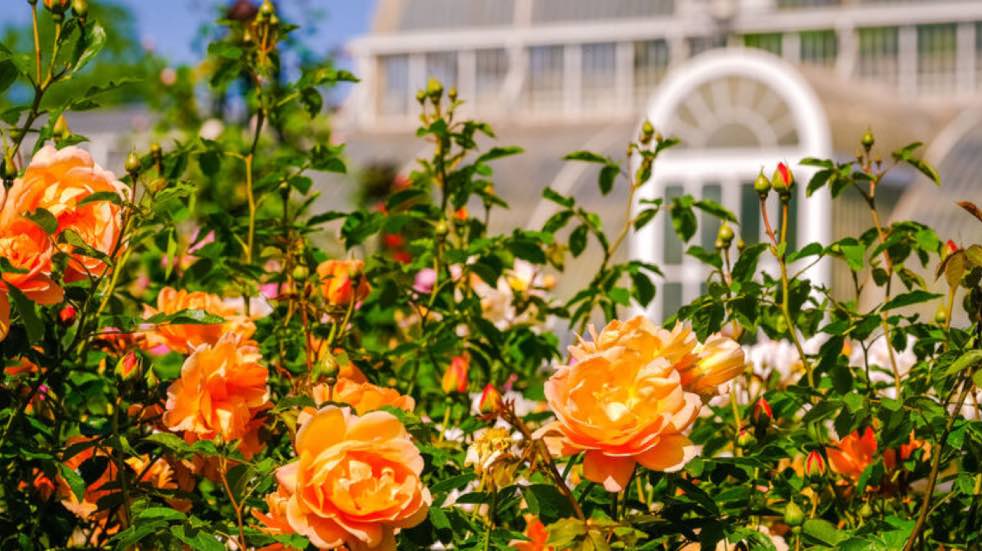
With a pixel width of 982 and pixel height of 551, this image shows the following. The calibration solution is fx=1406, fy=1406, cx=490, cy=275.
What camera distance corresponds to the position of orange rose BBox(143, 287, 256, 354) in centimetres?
124

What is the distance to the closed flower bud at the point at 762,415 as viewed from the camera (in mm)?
1198

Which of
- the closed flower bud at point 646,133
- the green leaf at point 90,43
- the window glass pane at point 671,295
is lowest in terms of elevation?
the window glass pane at point 671,295

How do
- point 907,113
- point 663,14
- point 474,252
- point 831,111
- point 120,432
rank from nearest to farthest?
point 120,432, point 474,252, point 831,111, point 907,113, point 663,14

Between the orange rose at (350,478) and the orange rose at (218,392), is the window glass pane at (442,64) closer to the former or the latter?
the orange rose at (218,392)

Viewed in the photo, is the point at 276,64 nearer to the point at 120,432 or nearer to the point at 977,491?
the point at 120,432

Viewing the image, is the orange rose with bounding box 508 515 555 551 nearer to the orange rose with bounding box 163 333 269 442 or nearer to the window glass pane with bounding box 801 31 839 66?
the orange rose with bounding box 163 333 269 442

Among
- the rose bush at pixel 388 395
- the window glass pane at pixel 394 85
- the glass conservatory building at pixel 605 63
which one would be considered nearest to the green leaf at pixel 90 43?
the rose bush at pixel 388 395

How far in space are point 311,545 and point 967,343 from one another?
1.69 feet

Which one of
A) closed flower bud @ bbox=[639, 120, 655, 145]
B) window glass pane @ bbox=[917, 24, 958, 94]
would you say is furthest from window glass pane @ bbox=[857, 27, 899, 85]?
closed flower bud @ bbox=[639, 120, 655, 145]

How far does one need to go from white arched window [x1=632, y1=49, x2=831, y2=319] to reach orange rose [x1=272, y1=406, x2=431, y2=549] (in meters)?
8.69

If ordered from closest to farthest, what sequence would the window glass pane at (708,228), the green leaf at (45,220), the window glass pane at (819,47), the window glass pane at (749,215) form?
the green leaf at (45,220) < the window glass pane at (708,228) < the window glass pane at (749,215) < the window glass pane at (819,47)

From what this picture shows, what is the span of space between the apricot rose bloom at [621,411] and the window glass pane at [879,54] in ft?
49.5

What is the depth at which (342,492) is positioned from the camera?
35.5 inches

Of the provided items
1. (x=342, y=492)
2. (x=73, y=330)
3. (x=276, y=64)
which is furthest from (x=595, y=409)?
(x=276, y=64)
